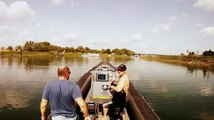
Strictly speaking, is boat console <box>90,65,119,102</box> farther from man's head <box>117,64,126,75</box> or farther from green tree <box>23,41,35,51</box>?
green tree <box>23,41,35,51</box>

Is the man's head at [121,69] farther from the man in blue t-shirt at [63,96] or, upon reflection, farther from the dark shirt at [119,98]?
the man in blue t-shirt at [63,96]

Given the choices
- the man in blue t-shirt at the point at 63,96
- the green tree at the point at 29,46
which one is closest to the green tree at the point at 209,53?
the green tree at the point at 29,46

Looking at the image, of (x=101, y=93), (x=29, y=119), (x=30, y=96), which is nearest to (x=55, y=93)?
(x=101, y=93)

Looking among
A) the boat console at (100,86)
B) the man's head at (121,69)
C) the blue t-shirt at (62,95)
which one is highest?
the man's head at (121,69)

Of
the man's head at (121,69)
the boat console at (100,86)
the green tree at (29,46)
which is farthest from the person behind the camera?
the green tree at (29,46)

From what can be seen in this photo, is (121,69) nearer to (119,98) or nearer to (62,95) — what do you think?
(119,98)

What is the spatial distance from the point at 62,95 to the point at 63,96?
3cm

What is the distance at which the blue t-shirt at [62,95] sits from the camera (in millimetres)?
4973

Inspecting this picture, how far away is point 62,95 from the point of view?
5.02m

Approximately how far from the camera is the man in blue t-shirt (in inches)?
196

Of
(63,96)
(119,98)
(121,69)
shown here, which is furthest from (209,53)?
(63,96)

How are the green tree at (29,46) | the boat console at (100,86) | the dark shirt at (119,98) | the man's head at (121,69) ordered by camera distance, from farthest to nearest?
the green tree at (29,46), the boat console at (100,86), the dark shirt at (119,98), the man's head at (121,69)

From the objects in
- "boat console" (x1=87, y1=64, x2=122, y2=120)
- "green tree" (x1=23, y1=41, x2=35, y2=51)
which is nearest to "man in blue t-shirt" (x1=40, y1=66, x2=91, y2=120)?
"boat console" (x1=87, y1=64, x2=122, y2=120)

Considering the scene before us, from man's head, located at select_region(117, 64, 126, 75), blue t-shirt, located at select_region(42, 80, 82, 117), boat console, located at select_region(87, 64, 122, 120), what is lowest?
boat console, located at select_region(87, 64, 122, 120)
